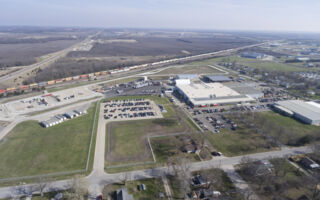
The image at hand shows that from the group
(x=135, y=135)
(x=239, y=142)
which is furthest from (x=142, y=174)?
(x=239, y=142)

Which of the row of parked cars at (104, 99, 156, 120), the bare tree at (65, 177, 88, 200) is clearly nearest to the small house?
the row of parked cars at (104, 99, 156, 120)

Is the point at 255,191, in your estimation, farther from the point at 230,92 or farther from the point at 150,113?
the point at 230,92

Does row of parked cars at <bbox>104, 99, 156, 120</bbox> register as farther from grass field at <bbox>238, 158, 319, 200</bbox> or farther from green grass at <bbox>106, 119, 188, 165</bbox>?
grass field at <bbox>238, 158, 319, 200</bbox>

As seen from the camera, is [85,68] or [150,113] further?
[85,68]

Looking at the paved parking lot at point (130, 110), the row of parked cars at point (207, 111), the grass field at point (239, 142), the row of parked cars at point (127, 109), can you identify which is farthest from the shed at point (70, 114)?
the grass field at point (239, 142)

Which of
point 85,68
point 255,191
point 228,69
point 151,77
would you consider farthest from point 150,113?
point 228,69

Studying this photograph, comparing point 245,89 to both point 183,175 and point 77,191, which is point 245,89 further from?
point 77,191

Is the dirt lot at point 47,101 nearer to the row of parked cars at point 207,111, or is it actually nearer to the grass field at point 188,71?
the row of parked cars at point 207,111
